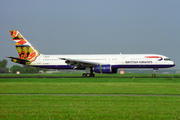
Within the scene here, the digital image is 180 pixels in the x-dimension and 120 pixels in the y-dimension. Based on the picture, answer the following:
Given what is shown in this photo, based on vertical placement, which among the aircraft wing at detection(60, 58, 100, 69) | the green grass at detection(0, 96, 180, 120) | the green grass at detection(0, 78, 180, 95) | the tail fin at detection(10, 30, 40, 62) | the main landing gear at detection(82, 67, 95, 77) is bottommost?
the green grass at detection(0, 96, 180, 120)

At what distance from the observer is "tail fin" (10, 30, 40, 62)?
5109 cm

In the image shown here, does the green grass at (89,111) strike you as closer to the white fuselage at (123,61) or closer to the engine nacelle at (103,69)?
the engine nacelle at (103,69)

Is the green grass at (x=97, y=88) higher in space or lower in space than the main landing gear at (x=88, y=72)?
lower

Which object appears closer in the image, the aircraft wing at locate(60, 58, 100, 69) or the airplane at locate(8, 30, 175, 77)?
the aircraft wing at locate(60, 58, 100, 69)

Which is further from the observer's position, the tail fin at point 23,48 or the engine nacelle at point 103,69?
the tail fin at point 23,48

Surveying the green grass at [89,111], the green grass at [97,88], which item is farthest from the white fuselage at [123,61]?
the green grass at [89,111]

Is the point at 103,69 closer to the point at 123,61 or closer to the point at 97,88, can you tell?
the point at 123,61

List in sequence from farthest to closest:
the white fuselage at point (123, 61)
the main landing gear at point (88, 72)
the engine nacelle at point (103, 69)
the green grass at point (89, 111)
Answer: the main landing gear at point (88, 72), the white fuselage at point (123, 61), the engine nacelle at point (103, 69), the green grass at point (89, 111)

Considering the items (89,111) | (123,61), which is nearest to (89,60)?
(123,61)

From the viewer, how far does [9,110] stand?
1256 centimetres

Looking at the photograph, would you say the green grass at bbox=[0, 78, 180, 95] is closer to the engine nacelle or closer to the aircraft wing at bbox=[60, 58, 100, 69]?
the engine nacelle

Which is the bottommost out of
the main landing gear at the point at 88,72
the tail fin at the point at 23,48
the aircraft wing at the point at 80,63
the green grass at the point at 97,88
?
the green grass at the point at 97,88

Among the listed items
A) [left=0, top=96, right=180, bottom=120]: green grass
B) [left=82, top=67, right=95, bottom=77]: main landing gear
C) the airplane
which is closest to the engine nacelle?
the airplane

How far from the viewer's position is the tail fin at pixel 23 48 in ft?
168
